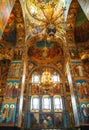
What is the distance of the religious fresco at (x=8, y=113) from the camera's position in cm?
726

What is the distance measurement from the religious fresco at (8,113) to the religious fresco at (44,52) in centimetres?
692

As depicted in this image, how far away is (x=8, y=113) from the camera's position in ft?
24.7

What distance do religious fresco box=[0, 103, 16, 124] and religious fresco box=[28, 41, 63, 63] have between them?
22.7 ft

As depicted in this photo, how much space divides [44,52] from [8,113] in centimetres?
786

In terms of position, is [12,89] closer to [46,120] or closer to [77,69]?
[46,120]

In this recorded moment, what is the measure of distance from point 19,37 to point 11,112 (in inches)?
259

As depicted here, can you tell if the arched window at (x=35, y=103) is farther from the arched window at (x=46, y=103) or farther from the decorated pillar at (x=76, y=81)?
the decorated pillar at (x=76, y=81)

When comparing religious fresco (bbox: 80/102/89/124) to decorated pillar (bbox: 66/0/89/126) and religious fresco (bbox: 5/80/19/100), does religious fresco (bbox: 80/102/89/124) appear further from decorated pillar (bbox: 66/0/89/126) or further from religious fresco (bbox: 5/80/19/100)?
religious fresco (bbox: 5/80/19/100)

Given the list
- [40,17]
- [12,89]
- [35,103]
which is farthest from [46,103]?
[40,17]

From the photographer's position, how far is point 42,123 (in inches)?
407

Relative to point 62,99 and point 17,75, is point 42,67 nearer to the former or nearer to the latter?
point 62,99

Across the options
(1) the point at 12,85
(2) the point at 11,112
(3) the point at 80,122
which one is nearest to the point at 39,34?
(1) the point at 12,85

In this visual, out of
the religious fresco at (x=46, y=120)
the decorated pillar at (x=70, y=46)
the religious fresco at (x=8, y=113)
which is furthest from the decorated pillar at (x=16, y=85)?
the decorated pillar at (x=70, y=46)

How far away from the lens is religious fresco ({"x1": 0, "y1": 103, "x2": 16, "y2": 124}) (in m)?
7.26
